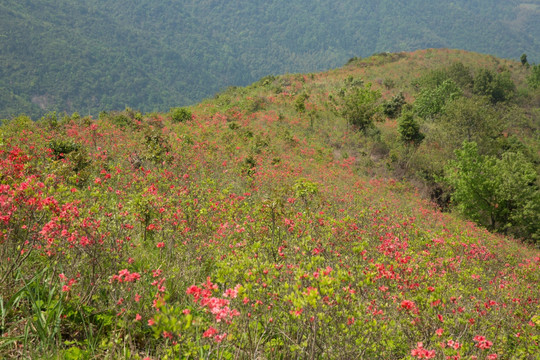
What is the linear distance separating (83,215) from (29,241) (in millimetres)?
619

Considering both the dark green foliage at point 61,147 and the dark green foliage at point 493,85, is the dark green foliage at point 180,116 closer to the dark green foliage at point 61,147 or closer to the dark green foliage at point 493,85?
the dark green foliage at point 61,147

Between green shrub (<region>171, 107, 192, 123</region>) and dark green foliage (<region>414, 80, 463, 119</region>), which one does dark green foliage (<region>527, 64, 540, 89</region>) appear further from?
green shrub (<region>171, 107, 192, 123</region>)

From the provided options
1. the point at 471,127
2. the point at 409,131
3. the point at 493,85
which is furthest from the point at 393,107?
the point at 493,85

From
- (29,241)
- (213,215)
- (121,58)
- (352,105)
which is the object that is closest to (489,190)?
(352,105)

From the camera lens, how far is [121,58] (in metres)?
174

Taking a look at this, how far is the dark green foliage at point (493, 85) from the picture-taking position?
3656 cm

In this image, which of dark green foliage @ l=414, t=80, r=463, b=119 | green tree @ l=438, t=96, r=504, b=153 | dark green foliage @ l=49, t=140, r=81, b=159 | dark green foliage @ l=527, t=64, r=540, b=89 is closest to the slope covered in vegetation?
dark green foliage @ l=49, t=140, r=81, b=159

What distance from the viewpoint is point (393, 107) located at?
2955cm

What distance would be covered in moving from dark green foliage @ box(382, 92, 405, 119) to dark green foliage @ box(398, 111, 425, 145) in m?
6.94

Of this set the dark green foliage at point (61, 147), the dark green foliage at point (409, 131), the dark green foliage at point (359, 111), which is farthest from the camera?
the dark green foliage at point (359, 111)

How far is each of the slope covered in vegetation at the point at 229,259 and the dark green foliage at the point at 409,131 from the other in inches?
150

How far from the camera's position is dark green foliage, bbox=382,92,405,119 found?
2945 centimetres

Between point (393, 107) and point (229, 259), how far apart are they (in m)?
30.5

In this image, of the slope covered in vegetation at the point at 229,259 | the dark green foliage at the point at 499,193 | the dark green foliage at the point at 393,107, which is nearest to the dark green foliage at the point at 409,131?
the slope covered in vegetation at the point at 229,259
